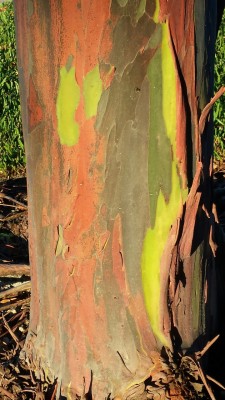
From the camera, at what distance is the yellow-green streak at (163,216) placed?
5.44 feet

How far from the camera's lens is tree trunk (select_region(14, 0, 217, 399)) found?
65.2 inches

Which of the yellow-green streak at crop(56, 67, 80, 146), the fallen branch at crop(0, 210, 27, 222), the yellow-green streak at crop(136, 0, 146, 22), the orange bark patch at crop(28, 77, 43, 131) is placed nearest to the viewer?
the yellow-green streak at crop(136, 0, 146, 22)

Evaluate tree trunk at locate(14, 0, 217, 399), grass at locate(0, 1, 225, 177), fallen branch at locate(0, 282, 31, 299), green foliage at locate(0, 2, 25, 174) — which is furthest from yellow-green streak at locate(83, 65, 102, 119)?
green foliage at locate(0, 2, 25, 174)

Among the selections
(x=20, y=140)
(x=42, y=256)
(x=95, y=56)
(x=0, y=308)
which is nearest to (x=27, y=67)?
(x=95, y=56)

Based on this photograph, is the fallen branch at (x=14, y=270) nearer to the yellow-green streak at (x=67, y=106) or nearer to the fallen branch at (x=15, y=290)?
the fallen branch at (x=15, y=290)

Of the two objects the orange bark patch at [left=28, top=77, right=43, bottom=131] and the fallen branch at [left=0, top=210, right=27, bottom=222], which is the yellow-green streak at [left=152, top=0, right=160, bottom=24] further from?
the fallen branch at [left=0, top=210, right=27, bottom=222]

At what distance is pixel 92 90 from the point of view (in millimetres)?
1684

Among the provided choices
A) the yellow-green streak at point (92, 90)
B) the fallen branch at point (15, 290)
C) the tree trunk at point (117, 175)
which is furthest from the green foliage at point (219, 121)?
the yellow-green streak at point (92, 90)

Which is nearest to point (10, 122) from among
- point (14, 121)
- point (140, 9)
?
point (14, 121)

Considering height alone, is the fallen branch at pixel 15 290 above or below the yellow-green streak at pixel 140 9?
below

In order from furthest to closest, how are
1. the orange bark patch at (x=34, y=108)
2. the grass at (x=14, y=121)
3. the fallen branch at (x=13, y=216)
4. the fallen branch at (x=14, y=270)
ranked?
the grass at (x=14, y=121)
the fallen branch at (x=13, y=216)
the fallen branch at (x=14, y=270)
the orange bark patch at (x=34, y=108)

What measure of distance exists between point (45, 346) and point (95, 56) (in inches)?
38.2

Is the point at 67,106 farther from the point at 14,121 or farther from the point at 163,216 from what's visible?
the point at 14,121

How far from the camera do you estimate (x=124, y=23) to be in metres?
1.62
